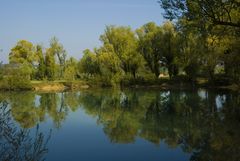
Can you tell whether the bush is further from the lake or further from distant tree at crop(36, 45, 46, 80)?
the lake

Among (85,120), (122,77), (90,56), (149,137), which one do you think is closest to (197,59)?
(122,77)

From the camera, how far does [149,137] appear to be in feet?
43.5

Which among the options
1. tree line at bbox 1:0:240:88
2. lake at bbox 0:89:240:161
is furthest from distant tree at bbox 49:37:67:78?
lake at bbox 0:89:240:161

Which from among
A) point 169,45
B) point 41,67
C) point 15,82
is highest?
point 169,45

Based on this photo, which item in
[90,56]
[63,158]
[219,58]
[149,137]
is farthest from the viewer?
[90,56]

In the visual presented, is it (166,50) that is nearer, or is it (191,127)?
(191,127)

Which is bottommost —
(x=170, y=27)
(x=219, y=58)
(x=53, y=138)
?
(x=53, y=138)

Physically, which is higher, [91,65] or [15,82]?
[91,65]

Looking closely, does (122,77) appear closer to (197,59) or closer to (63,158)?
(197,59)

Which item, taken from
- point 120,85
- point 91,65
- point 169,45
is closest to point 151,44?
point 169,45

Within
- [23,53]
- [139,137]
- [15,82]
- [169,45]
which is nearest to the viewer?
[139,137]

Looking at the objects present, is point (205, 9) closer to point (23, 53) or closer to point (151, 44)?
point (151, 44)

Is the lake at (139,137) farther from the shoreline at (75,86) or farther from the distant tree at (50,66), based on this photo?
the distant tree at (50,66)

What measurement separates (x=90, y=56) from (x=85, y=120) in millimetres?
41025
